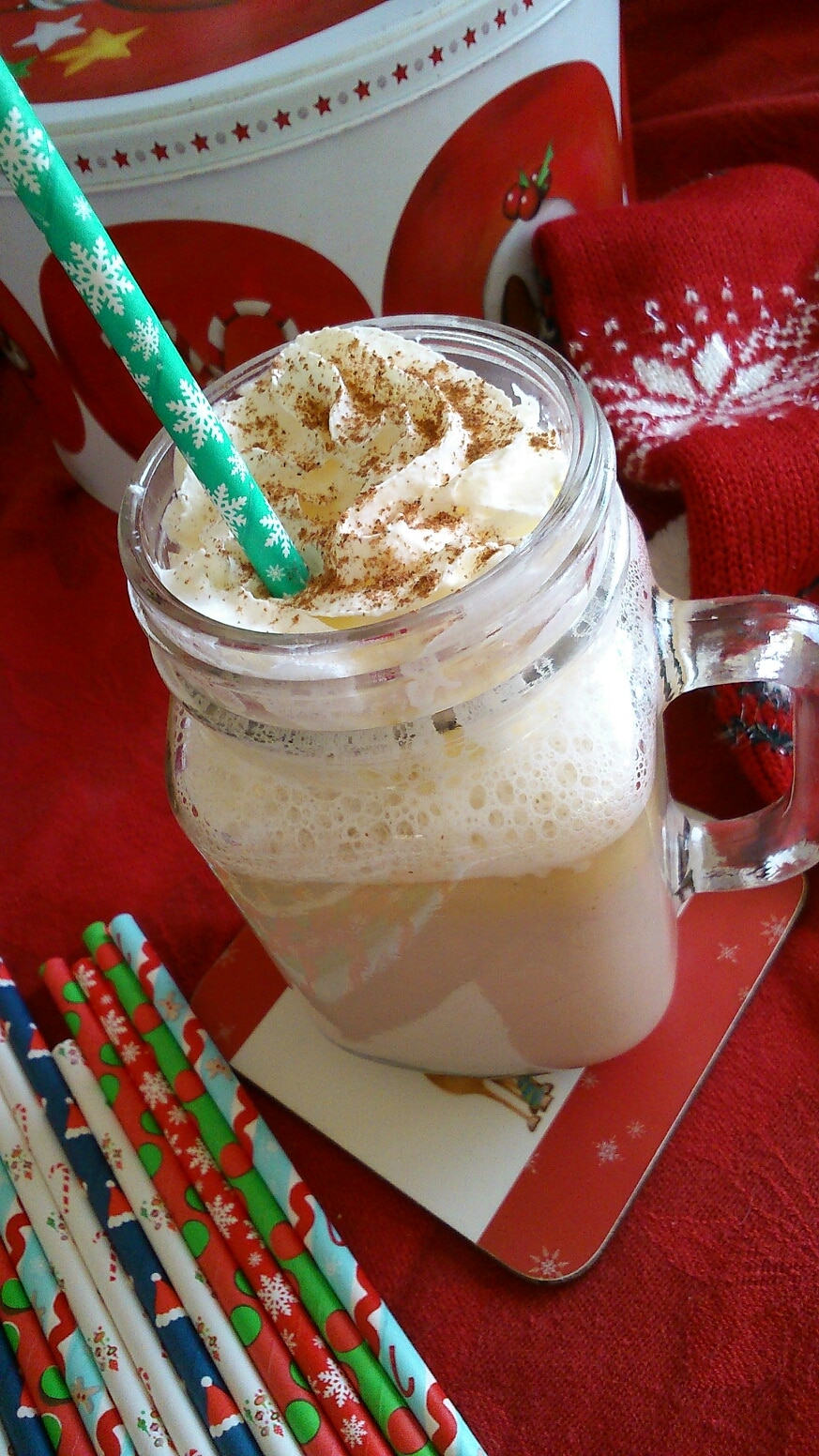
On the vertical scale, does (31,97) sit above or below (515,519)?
above

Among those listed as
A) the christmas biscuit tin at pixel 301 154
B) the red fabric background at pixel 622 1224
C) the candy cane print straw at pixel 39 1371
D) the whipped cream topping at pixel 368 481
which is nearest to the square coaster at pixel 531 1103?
the red fabric background at pixel 622 1224

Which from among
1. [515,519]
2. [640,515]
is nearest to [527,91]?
[640,515]

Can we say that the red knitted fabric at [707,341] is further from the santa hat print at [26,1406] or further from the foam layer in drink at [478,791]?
the santa hat print at [26,1406]

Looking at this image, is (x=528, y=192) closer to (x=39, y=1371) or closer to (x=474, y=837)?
(x=474, y=837)

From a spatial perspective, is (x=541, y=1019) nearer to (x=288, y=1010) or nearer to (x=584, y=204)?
(x=288, y=1010)

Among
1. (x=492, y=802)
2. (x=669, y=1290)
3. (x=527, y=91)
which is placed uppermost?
(x=527, y=91)

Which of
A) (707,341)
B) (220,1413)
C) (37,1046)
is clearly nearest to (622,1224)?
(220,1413)
